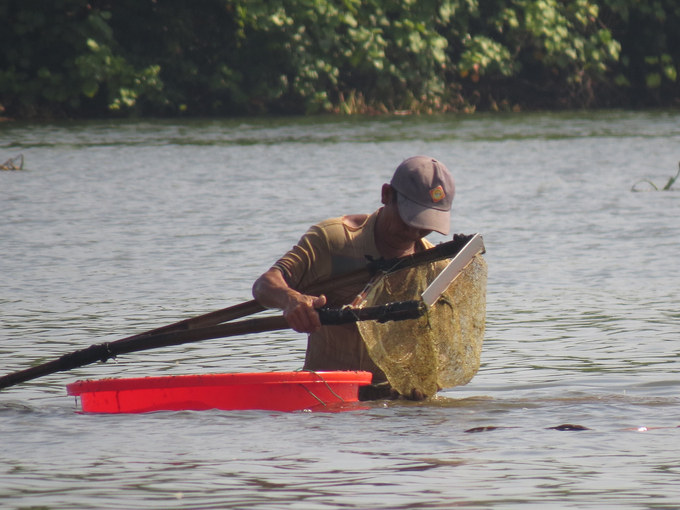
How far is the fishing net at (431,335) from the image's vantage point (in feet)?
18.5

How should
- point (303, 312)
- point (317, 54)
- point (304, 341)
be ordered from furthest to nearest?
point (317, 54), point (304, 341), point (303, 312)

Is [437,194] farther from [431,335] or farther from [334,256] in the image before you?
[431,335]

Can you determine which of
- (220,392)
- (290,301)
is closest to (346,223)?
(290,301)

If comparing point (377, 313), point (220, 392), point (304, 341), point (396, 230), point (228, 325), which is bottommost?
point (304, 341)

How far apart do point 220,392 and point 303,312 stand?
90 centimetres

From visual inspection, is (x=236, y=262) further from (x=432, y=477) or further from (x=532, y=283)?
(x=432, y=477)

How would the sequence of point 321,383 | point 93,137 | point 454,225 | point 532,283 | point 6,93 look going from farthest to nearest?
point 6,93 < point 93,137 < point 454,225 < point 532,283 < point 321,383

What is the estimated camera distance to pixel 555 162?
62.4 ft

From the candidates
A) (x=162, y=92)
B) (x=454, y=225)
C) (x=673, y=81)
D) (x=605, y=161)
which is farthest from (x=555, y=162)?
(x=673, y=81)

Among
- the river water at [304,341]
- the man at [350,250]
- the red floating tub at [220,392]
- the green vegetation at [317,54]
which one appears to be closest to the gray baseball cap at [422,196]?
the man at [350,250]

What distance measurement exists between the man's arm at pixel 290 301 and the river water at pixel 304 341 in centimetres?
52

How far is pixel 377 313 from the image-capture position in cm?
504

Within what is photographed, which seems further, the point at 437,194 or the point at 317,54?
the point at 317,54

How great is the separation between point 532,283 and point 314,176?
7960mm
